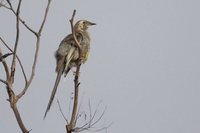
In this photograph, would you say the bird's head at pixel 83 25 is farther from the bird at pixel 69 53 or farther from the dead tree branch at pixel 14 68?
the dead tree branch at pixel 14 68

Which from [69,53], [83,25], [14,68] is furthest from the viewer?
[83,25]

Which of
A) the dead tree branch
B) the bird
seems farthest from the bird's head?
the dead tree branch

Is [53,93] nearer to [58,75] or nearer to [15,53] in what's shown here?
[58,75]

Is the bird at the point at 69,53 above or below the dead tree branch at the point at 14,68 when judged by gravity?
above

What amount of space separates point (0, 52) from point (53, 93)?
1512 millimetres

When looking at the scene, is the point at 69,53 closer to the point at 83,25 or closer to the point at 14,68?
the point at 83,25

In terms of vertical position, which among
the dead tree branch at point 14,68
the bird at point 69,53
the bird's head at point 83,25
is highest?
the bird's head at point 83,25

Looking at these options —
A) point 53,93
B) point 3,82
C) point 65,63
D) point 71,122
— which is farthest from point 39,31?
point 65,63

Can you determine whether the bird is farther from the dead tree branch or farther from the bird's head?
the dead tree branch

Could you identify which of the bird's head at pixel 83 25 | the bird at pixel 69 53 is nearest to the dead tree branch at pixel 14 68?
the bird at pixel 69 53

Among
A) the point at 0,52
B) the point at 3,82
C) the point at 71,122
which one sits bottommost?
the point at 71,122

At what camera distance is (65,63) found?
8.23 m

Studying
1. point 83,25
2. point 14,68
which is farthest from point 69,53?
point 14,68

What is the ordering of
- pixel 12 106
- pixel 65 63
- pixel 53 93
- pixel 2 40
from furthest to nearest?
pixel 65 63
pixel 53 93
pixel 2 40
pixel 12 106
